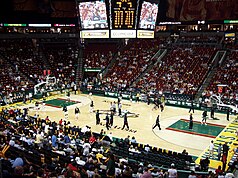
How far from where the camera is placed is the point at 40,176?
9.24 meters

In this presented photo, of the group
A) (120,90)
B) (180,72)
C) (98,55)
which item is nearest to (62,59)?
(98,55)

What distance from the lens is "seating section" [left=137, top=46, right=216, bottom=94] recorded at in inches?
1390

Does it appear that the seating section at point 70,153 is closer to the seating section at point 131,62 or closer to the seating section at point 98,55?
the seating section at point 131,62

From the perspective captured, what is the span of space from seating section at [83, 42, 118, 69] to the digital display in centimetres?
1991

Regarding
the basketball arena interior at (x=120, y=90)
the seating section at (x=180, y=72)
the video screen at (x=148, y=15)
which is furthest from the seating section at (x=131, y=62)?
the video screen at (x=148, y=15)

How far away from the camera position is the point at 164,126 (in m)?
23.6

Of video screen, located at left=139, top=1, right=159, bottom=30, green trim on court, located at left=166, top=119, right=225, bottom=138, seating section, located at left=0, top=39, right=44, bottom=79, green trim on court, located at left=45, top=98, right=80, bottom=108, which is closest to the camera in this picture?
green trim on court, located at left=166, top=119, right=225, bottom=138

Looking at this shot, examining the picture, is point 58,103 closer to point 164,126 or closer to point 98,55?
point 164,126

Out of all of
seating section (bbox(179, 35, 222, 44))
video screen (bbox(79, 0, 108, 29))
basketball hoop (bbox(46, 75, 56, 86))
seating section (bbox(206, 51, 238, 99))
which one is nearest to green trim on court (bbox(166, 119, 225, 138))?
seating section (bbox(206, 51, 238, 99))

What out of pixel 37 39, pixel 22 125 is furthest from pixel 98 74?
pixel 22 125

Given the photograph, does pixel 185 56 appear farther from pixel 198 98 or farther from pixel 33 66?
pixel 33 66

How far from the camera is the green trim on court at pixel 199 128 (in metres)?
21.9

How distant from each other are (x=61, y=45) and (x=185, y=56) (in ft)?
70.7

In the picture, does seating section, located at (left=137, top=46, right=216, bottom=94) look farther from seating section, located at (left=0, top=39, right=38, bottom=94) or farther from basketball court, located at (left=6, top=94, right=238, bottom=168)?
seating section, located at (left=0, top=39, right=38, bottom=94)
